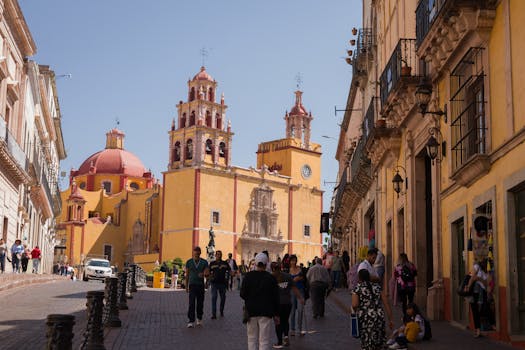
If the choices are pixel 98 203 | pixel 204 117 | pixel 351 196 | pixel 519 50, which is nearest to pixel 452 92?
pixel 519 50

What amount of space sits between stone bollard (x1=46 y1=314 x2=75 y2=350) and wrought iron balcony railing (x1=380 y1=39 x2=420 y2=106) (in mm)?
11311

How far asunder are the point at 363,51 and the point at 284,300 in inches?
622

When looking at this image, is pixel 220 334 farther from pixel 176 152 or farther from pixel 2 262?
pixel 176 152

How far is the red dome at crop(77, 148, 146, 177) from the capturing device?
86.9 m

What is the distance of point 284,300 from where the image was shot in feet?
42.9

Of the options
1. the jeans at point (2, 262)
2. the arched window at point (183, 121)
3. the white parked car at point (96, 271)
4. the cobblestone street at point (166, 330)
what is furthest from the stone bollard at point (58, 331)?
the arched window at point (183, 121)

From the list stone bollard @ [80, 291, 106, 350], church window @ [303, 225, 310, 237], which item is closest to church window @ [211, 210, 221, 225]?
church window @ [303, 225, 310, 237]

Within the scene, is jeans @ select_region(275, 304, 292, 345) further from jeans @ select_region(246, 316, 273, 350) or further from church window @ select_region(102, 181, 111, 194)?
church window @ select_region(102, 181, 111, 194)

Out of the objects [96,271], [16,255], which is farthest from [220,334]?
[96,271]

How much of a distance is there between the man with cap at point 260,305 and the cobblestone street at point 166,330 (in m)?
1.58

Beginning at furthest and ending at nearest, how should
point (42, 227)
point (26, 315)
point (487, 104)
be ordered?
point (42, 227) < point (26, 315) < point (487, 104)

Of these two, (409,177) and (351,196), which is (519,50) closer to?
(409,177)

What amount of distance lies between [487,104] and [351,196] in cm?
2036

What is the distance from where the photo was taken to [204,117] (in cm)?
7269
